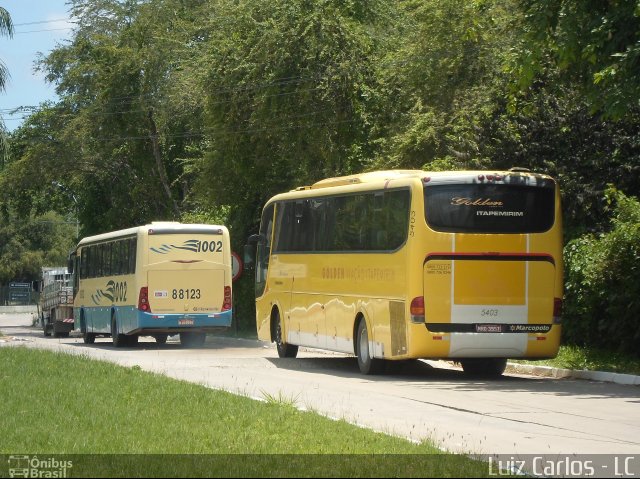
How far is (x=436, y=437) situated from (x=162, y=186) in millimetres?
45463

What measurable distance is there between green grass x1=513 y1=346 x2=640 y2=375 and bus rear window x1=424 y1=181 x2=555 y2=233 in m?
3.07

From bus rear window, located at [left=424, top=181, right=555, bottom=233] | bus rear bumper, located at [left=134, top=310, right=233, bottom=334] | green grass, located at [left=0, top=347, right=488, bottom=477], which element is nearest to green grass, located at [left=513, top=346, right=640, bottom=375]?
bus rear window, located at [left=424, top=181, right=555, bottom=233]

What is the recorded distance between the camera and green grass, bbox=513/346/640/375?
22.0 m

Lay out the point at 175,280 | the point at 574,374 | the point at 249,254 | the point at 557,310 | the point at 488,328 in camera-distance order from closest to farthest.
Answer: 1. the point at 488,328
2. the point at 557,310
3. the point at 574,374
4. the point at 249,254
5. the point at 175,280

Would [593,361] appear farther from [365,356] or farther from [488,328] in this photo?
[365,356]

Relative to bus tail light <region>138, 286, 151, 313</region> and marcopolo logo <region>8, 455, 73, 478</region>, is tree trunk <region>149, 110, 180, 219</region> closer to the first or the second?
bus tail light <region>138, 286, 151, 313</region>

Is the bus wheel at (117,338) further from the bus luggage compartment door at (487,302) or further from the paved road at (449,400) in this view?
the bus luggage compartment door at (487,302)

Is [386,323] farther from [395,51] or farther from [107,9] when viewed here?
[107,9]

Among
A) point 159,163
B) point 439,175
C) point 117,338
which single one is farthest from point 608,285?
point 159,163

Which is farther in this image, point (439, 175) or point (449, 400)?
point (439, 175)

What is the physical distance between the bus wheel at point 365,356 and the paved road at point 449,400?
0.29 metres

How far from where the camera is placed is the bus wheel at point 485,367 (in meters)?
22.8

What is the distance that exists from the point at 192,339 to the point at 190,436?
920 inches

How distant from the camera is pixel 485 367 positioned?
2323 centimetres
